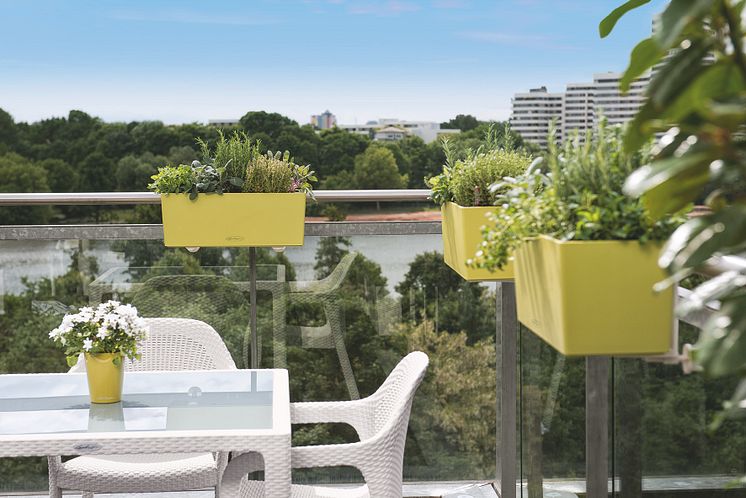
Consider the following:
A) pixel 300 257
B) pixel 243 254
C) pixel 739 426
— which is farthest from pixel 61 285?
pixel 739 426

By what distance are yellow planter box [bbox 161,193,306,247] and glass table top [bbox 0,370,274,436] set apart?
0.47 meters

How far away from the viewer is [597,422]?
5.18 feet

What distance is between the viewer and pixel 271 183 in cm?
307

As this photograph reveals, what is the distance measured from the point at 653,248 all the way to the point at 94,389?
1615 millimetres

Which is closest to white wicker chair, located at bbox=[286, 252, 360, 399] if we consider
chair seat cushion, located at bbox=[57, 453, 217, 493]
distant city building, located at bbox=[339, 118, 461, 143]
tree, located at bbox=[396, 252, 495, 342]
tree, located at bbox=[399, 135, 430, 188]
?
tree, located at bbox=[396, 252, 495, 342]

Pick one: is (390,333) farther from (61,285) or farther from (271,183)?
(61,285)

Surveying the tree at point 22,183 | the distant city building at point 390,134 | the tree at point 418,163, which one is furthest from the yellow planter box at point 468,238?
the tree at point 22,183

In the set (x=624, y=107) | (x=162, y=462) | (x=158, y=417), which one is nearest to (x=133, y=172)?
(x=624, y=107)

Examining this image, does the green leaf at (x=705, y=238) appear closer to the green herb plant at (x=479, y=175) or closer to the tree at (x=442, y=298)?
the green herb plant at (x=479, y=175)

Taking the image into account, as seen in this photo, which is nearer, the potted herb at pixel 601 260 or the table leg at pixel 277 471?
the potted herb at pixel 601 260

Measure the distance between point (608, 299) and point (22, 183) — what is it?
19637 mm

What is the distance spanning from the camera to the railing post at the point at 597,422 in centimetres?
156

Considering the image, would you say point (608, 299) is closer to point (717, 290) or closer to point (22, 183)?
point (717, 290)

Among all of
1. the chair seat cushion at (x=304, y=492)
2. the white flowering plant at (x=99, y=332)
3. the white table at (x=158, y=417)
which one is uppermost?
the white flowering plant at (x=99, y=332)
